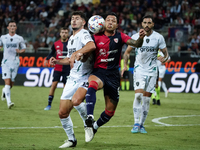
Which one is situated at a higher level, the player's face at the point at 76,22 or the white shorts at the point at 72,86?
the player's face at the point at 76,22

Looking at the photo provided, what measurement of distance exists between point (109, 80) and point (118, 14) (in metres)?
19.9

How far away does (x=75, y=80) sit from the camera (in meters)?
6.46

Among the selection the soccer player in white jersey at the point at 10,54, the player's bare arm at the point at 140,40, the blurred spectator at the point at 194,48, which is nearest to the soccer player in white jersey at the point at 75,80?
the player's bare arm at the point at 140,40

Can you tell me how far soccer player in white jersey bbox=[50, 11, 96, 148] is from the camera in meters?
6.11

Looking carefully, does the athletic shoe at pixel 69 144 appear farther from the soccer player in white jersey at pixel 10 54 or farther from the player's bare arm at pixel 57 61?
the soccer player in white jersey at pixel 10 54

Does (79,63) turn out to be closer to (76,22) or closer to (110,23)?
(76,22)

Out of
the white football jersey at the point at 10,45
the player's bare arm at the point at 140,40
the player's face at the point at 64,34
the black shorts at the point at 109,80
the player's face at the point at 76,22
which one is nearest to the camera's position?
the player's bare arm at the point at 140,40

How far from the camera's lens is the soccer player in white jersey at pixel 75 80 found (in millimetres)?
6113

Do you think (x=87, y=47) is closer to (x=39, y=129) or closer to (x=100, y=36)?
(x=100, y=36)

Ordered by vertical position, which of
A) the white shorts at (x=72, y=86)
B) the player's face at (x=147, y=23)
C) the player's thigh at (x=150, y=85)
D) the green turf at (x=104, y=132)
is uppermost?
the player's face at (x=147, y=23)

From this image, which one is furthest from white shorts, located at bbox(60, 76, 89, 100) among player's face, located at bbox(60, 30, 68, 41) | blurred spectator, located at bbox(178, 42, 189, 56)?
blurred spectator, located at bbox(178, 42, 189, 56)

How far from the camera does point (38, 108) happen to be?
1231 centimetres

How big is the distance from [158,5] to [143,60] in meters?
18.3

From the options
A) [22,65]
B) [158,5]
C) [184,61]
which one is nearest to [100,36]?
[184,61]
